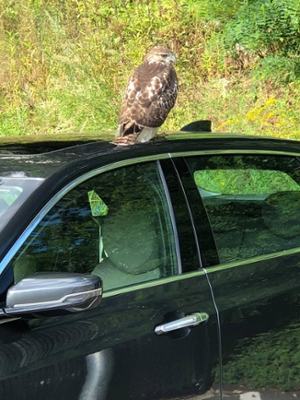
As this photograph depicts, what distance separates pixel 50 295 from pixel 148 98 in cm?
195

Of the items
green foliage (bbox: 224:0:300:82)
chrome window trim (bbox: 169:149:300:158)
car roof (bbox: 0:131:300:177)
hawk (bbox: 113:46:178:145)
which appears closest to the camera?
car roof (bbox: 0:131:300:177)

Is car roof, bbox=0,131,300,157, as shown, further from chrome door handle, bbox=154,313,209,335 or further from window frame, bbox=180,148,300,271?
chrome door handle, bbox=154,313,209,335

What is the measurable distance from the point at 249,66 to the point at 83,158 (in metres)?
7.36

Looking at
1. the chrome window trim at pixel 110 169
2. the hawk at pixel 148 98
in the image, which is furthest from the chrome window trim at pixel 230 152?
the hawk at pixel 148 98

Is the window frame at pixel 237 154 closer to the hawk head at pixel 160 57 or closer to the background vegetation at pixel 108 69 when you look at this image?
the hawk head at pixel 160 57

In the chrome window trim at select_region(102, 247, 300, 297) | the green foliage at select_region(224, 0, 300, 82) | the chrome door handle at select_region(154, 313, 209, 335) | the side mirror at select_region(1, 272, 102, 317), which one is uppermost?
the green foliage at select_region(224, 0, 300, 82)

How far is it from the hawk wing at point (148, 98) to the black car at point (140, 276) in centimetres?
55

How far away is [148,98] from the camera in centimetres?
357

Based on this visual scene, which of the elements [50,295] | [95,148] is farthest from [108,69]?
[50,295]

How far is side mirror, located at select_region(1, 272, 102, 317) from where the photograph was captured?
181 centimetres

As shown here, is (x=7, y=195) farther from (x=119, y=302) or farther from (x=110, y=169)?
(x=119, y=302)

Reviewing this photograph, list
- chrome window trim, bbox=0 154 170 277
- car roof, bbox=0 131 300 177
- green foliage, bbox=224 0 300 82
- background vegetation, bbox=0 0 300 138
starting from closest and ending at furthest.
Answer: chrome window trim, bbox=0 154 170 277
car roof, bbox=0 131 300 177
green foliage, bbox=224 0 300 82
background vegetation, bbox=0 0 300 138

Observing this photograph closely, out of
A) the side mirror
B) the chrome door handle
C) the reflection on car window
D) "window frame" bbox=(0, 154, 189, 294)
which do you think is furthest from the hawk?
the side mirror

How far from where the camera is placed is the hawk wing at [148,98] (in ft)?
11.0
